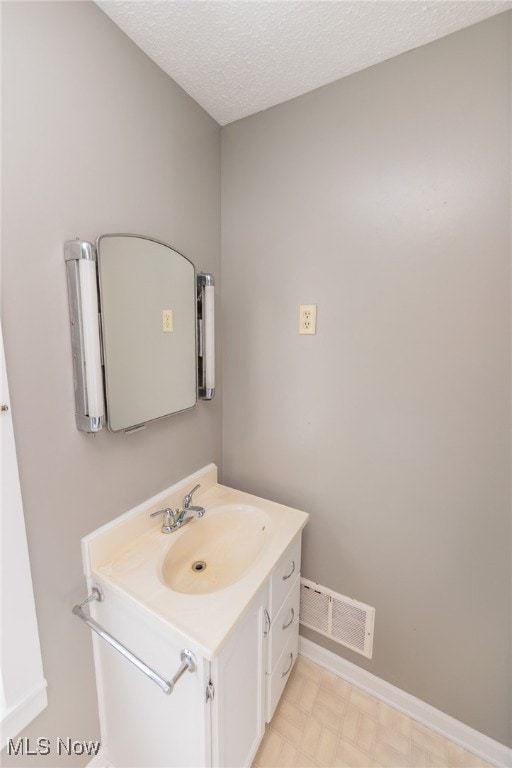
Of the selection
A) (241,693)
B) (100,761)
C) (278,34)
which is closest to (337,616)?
(241,693)

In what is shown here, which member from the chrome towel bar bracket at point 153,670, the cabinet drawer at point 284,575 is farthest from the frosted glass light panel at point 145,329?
the cabinet drawer at point 284,575

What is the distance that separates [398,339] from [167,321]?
89 centimetres

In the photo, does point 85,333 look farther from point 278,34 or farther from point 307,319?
point 278,34

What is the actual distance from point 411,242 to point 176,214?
90cm

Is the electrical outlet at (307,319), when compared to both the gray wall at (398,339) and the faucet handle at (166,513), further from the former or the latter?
the faucet handle at (166,513)

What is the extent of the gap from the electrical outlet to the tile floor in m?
1.60

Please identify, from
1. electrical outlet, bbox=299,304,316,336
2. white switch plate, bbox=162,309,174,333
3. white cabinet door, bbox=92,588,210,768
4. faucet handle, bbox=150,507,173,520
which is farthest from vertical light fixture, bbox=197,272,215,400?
white cabinet door, bbox=92,588,210,768

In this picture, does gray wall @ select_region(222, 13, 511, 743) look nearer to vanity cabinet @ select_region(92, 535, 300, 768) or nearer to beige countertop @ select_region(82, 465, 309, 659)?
beige countertop @ select_region(82, 465, 309, 659)

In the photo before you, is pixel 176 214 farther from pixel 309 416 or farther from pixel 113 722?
pixel 113 722

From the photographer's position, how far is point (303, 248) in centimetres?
130

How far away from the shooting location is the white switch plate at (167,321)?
1.20 meters

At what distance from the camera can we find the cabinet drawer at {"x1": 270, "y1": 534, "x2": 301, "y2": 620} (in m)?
1.11

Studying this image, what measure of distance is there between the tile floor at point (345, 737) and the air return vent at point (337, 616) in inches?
8.1

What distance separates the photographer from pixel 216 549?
4.30 feet
